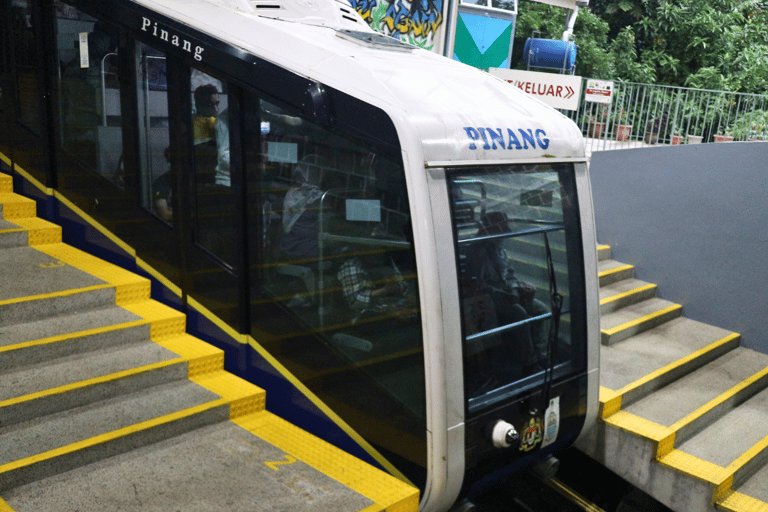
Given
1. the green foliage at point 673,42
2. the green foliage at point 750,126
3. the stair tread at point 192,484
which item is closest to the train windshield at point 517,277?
the stair tread at point 192,484

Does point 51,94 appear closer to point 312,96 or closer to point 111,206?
point 111,206

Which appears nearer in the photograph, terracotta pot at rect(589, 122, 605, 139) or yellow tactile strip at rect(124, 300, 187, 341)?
yellow tactile strip at rect(124, 300, 187, 341)

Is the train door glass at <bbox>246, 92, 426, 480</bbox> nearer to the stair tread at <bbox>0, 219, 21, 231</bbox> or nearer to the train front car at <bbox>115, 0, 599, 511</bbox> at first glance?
the train front car at <bbox>115, 0, 599, 511</bbox>

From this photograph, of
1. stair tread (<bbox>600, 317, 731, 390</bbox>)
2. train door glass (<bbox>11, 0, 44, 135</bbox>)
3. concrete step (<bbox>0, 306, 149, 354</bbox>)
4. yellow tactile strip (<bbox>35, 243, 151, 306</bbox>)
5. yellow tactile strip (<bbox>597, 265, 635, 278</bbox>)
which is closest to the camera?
concrete step (<bbox>0, 306, 149, 354</bbox>)

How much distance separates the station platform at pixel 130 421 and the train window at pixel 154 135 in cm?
63

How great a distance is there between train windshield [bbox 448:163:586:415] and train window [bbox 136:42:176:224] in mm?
2080

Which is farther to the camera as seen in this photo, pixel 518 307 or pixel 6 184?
pixel 6 184

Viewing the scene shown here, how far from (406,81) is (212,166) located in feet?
4.44

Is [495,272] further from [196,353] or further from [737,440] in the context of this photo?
[737,440]

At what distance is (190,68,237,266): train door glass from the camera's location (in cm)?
388

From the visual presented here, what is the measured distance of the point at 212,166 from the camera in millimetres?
3980

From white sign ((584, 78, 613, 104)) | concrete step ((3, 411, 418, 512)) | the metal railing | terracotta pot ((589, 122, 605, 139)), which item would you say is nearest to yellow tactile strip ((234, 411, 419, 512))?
concrete step ((3, 411, 418, 512))

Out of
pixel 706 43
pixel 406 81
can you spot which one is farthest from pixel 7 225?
pixel 706 43

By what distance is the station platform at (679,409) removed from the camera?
4469 millimetres
